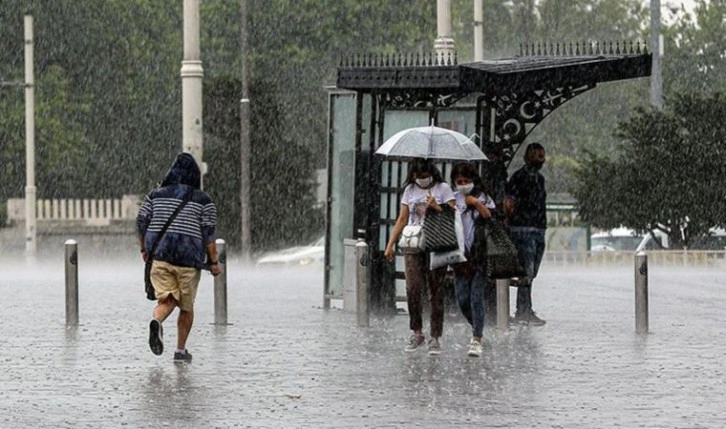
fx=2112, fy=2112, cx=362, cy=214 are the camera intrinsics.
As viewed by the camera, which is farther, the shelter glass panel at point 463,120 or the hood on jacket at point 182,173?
the shelter glass panel at point 463,120

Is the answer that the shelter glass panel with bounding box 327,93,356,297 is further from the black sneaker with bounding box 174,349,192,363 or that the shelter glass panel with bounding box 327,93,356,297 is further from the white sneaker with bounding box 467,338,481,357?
the black sneaker with bounding box 174,349,192,363

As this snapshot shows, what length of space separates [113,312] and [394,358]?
26.7 ft

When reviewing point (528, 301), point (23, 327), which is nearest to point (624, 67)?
point (528, 301)

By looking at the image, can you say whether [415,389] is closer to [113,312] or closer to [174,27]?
[113,312]

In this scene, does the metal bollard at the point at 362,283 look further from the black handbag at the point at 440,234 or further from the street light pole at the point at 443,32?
the street light pole at the point at 443,32

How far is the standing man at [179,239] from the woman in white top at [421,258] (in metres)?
1.60

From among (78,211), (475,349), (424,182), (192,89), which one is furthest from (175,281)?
(78,211)

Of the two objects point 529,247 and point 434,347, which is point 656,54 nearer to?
point 529,247

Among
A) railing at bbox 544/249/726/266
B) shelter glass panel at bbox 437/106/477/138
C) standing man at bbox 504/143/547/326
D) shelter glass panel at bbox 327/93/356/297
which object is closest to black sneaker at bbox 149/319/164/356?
standing man at bbox 504/143/547/326

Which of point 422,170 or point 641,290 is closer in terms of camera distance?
point 422,170

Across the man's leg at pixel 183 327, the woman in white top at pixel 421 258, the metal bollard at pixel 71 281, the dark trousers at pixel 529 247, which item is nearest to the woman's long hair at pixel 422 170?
the woman in white top at pixel 421 258

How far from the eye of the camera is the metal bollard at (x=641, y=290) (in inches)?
751

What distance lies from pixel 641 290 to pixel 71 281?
5555mm

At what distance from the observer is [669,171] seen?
1672 inches
